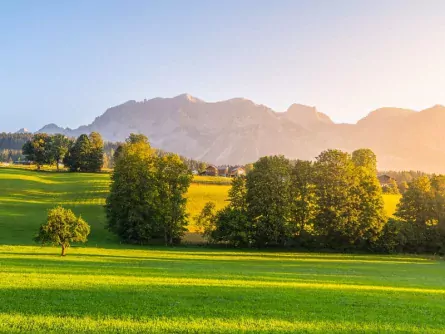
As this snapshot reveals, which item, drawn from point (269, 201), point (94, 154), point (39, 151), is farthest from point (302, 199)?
point (39, 151)

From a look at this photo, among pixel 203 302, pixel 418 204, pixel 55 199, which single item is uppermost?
pixel 418 204

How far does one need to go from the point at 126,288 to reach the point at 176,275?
5.55 meters

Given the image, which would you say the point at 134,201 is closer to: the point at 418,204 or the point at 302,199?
the point at 302,199

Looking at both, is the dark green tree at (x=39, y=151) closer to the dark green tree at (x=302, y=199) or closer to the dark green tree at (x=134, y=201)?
the dark green tree at (x=134, y=201)

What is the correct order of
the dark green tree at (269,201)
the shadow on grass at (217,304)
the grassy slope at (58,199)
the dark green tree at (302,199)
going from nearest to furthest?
the shadow on grass at (217,304)
the dark green tree at (269,201)
the dark green tree at (302,199)
the grassy slope at (58,199)

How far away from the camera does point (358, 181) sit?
53688 mm

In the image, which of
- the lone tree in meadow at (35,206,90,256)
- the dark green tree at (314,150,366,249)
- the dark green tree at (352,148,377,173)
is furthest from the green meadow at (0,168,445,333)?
the dark green tree at (352,148,377,173)

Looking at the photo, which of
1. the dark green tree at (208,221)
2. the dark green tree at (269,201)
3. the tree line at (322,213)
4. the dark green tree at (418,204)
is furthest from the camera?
the dark green tree at (418,204)

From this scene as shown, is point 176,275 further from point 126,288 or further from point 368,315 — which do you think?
point 368,315

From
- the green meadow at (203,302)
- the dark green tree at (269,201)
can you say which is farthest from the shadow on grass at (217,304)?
the dark green tree at (269,201)

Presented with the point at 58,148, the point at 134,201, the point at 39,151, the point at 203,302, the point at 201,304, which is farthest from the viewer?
the point at 58,148

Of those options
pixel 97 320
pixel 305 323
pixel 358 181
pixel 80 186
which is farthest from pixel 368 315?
pixel 80 186

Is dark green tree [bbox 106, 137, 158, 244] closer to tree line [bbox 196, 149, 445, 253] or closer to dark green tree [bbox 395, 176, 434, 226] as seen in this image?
tree line [bbox 196, 149, 445, 253]

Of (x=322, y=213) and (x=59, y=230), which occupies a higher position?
(x=322, y=213)
